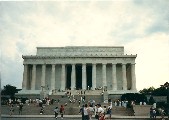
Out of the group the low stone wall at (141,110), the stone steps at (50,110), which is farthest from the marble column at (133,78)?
the low stone wall at (141,110)

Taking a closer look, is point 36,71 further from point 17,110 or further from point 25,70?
point 17,110

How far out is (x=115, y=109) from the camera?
39875 mm

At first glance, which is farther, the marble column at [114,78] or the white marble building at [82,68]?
the white marble building at [82,68]

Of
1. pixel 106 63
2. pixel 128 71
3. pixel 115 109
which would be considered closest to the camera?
pixel 115 109

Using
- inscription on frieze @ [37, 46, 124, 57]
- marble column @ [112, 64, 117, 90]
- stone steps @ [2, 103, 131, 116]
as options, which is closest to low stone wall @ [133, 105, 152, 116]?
stone steps @ [2, 103, 131, 116]

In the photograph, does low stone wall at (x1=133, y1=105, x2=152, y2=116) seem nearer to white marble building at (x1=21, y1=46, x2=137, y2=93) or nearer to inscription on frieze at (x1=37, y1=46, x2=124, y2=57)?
white marble building at (x1=21, y1=46, x2=137, y2=93)

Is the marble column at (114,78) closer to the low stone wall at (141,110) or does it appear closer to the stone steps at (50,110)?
the stone steps at (50,110)

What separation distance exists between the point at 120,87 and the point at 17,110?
34029 millimetres

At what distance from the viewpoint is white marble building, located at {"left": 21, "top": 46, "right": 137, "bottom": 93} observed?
220 feet

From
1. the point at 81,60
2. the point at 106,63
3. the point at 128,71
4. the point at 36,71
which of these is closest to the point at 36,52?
the point at 36,71

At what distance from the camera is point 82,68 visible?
67375 mm

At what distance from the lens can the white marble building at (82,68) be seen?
220ft

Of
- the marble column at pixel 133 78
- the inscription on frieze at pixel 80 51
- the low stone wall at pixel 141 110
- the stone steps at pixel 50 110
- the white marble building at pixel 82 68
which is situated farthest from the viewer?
the inscription on frieze at pixel 80 51

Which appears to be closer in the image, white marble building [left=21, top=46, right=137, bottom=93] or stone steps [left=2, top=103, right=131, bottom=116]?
stone steps [left=2, top=103, right=131, bottom=116]
